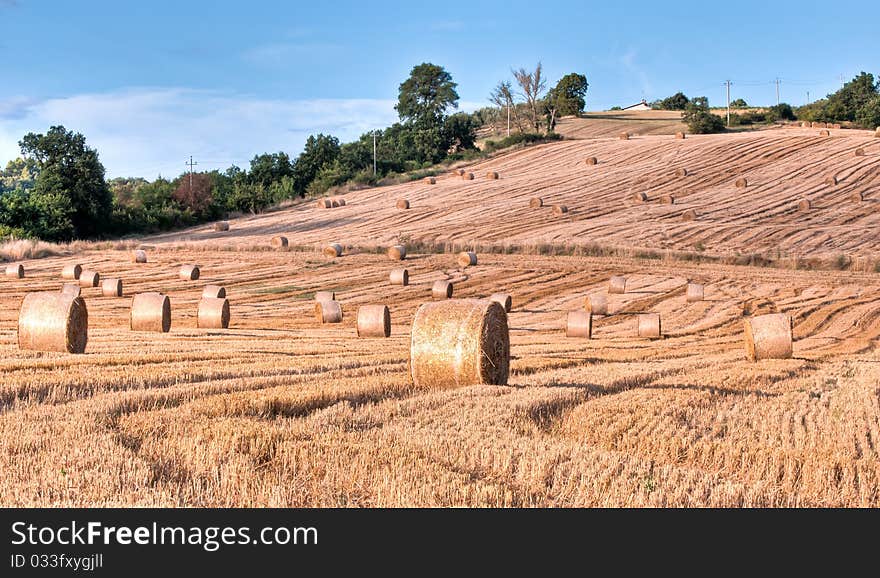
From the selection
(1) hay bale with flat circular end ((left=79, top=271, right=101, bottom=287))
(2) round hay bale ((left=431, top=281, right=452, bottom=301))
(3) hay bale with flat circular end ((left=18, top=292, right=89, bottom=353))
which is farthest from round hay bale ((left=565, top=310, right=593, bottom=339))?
(1) hay bale with flat circular end ((left=79, top=271, right=101, bottom=287))

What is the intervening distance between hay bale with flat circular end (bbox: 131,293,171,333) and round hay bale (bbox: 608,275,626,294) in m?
12.6

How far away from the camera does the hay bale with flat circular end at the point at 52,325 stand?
12.4 m

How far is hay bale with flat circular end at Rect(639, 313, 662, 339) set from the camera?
18562 millimetres

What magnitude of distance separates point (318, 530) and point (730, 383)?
7.35 metres

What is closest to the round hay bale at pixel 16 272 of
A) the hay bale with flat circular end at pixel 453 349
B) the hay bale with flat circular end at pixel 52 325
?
the hay bale with flat circular end at pixel 52 325

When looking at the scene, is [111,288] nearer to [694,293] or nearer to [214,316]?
[214,316]

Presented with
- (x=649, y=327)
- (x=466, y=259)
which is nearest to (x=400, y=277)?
(x=466, y=259)

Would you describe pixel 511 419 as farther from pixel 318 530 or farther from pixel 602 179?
pixel 602 179

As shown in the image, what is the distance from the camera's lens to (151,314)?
54.9ft

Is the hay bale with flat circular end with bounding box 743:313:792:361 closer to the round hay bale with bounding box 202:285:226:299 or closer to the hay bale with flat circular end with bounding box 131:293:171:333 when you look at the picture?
the hay bale with flat circular end with bounding box 131:293:171:333

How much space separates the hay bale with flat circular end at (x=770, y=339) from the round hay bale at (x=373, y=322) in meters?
6.84

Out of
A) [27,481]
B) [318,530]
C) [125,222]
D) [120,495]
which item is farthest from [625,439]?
[125,222]

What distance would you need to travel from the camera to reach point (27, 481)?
5.38 meters

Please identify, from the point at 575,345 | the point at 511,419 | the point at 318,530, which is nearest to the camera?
the point at 318,530
